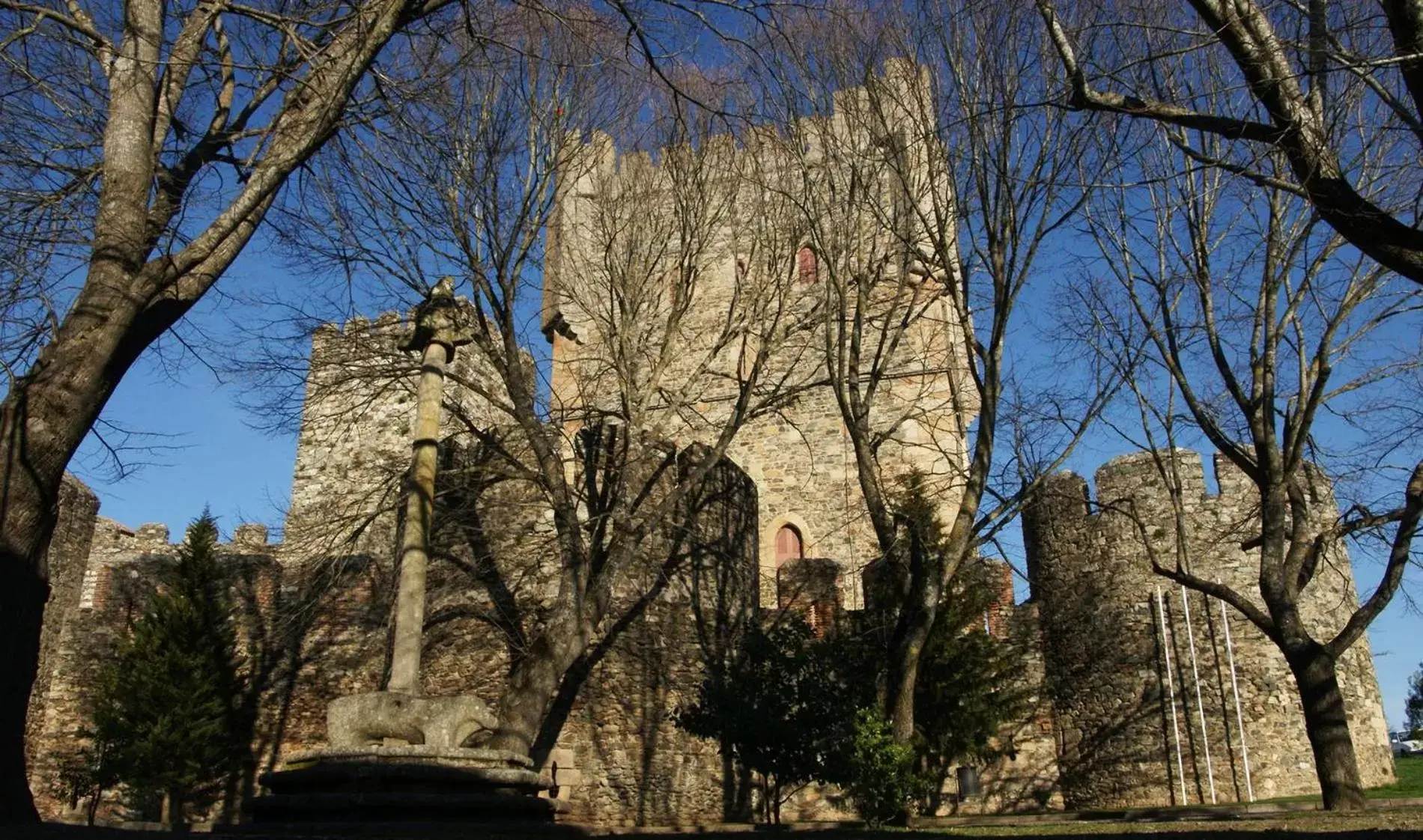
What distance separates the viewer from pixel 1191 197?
11.7 m

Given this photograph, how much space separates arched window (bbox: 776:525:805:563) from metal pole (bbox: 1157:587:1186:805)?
6.63m

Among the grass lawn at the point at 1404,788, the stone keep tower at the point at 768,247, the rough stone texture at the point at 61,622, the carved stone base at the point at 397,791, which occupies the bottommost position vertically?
the carved stone base at the point at 397,791

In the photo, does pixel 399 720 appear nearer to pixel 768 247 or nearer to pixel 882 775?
pixel 882 775

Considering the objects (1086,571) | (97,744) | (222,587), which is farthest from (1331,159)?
(97,744)

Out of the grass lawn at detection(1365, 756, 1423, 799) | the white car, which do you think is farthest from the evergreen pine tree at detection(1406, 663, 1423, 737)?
the grass lawn at detection(1365, 756, 1423, 799)

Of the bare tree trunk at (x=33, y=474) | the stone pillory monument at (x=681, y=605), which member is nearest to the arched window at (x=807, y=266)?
the stone pillory monument at (x=681, y=605)

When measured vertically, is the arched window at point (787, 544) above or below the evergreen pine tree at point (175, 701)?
above

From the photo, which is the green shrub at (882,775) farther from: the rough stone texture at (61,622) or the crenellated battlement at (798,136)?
the rough stone texture at (61,622)

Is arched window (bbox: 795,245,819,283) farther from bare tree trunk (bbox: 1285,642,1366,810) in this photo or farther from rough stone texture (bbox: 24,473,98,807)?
rough stone texture (bbox: 24,473,98,807)

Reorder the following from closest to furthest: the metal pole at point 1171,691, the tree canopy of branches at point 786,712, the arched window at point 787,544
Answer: the tree canopy of branches at point 786,712, the metal pole at point 1171,691, the arched window at point 787,544

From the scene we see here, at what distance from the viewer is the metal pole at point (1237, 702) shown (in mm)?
13430

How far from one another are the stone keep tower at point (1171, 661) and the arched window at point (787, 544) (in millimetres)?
5011

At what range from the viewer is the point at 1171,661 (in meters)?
14.3

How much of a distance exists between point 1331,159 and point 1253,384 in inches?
247
